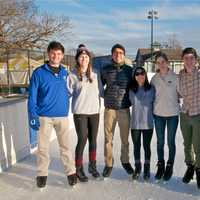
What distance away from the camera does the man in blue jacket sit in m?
4.46

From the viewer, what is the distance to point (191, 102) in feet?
14.5

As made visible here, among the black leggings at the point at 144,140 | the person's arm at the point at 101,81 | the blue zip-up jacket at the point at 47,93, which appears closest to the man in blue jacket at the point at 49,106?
the blue zip-up jacket at the point at 47,93

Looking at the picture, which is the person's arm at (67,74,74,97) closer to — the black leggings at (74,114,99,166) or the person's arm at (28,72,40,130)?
the black leggings at (74,114,99,166)

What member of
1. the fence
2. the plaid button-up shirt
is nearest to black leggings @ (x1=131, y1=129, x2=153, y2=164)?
the plaid button-up shirt

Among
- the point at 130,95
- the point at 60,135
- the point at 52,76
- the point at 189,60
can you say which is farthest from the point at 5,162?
the point at 189,60

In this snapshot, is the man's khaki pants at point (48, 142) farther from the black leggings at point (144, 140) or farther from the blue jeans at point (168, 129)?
the blue jeans at point (168, 129)

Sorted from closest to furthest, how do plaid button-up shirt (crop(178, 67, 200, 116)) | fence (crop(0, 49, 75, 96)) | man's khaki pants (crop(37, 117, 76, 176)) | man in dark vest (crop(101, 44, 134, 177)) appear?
plaid button-up shirt (crop(178, 67, 200, 116)), man's khaki pants (crop(37, 117, 76, 176)), man in dark vest (crop(101, 44, 134, 177)), fence (crop(0, 49, 75, 96))

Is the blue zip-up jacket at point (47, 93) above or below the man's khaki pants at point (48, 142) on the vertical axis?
above

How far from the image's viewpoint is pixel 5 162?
5.54 meters

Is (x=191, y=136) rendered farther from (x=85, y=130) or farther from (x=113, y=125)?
(x=85, y=130)

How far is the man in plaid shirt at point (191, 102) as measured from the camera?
440 cm

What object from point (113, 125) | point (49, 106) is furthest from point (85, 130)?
point (49, 106)

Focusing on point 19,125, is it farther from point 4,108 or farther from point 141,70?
point 141,70

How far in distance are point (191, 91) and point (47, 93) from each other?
163cm
